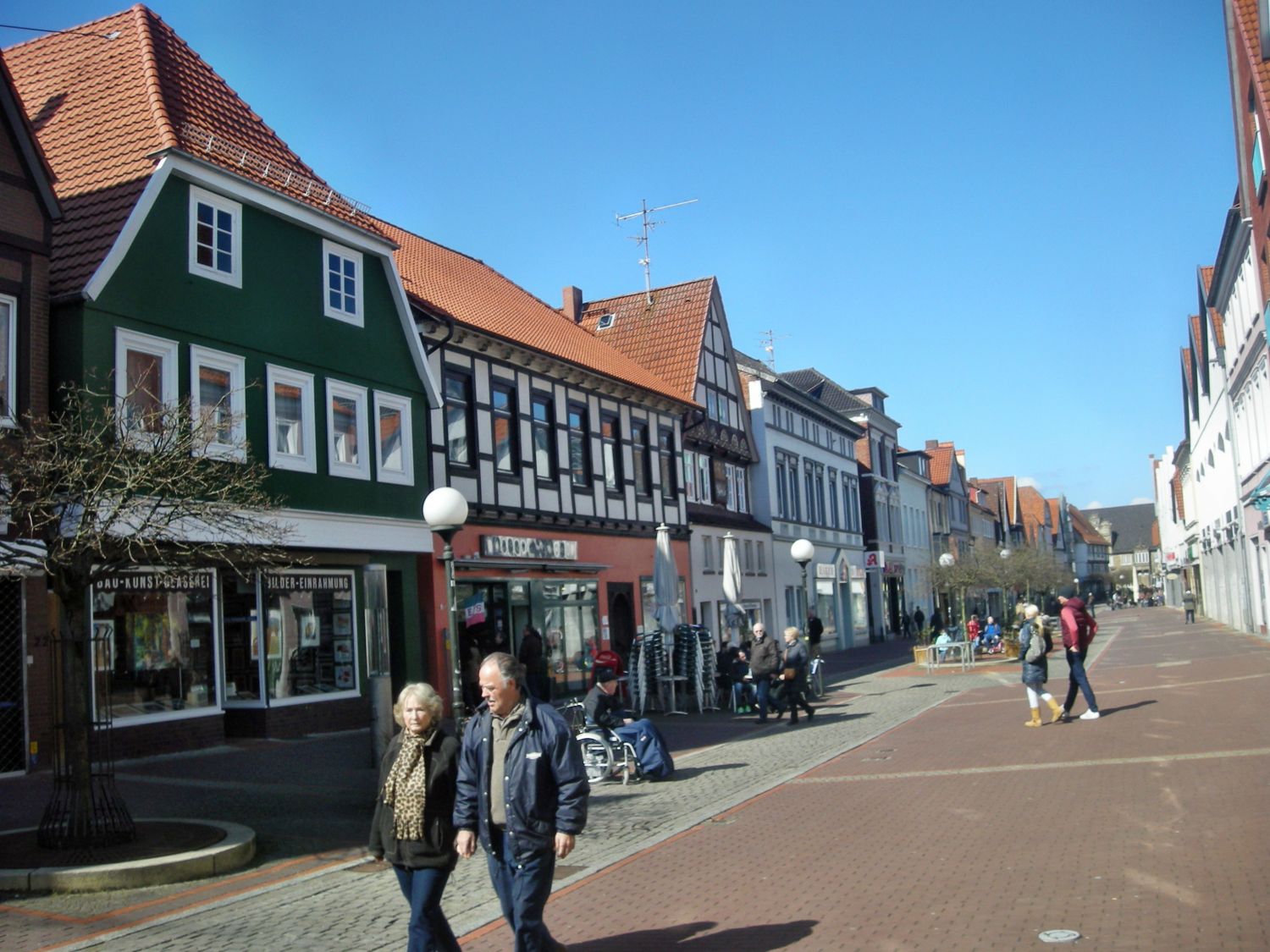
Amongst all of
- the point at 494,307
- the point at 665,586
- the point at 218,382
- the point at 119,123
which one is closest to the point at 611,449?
the point at 494,307

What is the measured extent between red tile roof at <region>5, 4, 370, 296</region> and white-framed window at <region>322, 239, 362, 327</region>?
0.59 m

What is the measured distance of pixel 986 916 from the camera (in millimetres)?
6914

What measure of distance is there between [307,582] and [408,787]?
46.4 feet

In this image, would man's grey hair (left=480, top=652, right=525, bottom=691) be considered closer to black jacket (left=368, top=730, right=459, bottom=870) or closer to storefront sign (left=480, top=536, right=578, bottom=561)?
black jacket (left=368, top=730, right=459, bottom=870)

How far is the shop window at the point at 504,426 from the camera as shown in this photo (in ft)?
82.5

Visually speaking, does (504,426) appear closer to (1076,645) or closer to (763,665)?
(763,665)

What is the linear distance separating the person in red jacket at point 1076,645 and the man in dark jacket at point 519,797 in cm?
1277

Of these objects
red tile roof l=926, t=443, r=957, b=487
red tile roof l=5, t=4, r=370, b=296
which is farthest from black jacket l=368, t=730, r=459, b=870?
red tile roof l=926, t=443, r=957, b=487

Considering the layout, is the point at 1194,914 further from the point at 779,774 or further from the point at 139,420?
the point at 139,420

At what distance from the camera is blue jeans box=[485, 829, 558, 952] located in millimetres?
5543

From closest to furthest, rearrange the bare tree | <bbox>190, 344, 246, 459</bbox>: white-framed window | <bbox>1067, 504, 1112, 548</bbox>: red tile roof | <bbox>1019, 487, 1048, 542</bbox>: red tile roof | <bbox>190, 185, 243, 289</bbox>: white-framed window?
the bare tree < <bbox>190, 344, 246, 459</bbox>: white-framed window < <bbox>190, 185, 243, 289</bbox>: white-framed window < <bbox>1019, 487, 1048, 542</bbox>: red tile roof < <bbox>1067, 504, 1112, 548</bbox>: red tile roof

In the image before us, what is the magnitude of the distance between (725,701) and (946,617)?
100ft

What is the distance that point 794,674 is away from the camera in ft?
63.4

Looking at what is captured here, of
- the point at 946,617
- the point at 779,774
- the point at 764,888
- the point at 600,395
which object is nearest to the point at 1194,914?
the point at 764,888
